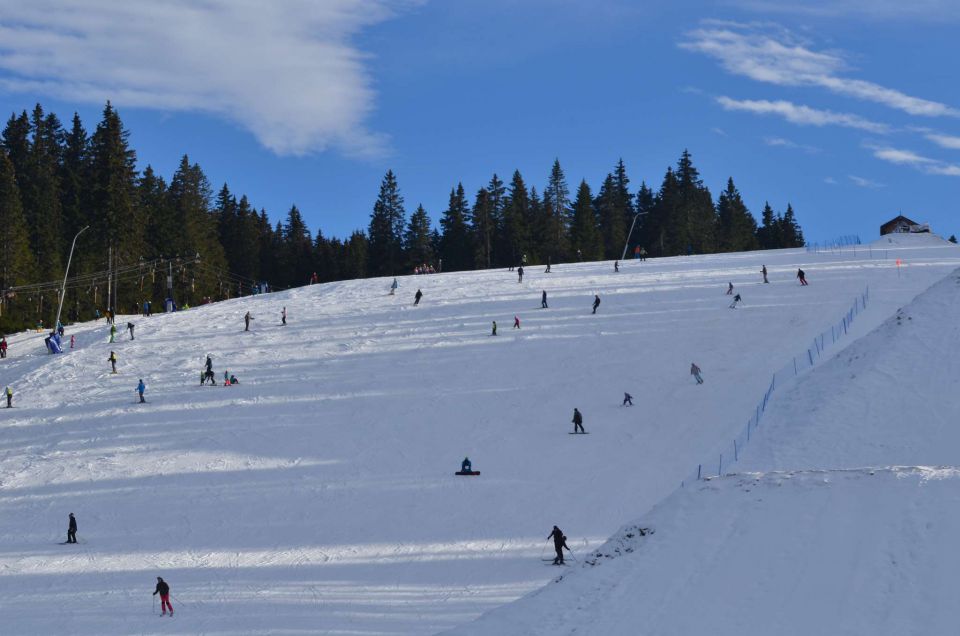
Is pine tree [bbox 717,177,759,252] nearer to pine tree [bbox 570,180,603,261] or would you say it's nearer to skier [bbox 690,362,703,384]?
pine tree [bbox 570,180,603,261]

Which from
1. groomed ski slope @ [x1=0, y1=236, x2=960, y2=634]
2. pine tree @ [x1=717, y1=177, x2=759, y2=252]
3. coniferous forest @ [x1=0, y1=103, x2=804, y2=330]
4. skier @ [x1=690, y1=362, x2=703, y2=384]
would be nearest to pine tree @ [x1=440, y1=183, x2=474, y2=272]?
coniferous forest @ [x1=0, y1=103, x2=804, y2=330]

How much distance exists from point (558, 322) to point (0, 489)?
88.6 ft

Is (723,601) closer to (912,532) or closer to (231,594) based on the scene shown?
(912,532)

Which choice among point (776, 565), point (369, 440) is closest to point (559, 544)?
point (776, 565)

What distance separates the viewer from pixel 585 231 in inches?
4210

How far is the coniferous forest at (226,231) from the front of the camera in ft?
252

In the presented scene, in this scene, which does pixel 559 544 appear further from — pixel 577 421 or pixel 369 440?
pixel 369 440

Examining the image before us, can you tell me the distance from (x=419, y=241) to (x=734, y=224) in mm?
41489

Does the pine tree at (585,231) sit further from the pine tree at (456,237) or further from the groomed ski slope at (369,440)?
the groomed ski slope at (369,440)

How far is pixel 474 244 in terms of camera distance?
104m

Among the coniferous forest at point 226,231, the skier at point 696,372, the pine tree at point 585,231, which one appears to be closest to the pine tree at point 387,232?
the coniferous forest at point 226,231

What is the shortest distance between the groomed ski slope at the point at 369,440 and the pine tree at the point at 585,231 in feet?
156

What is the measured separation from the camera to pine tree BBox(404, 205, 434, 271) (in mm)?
100963

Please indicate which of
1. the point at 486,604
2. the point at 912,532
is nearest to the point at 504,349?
the point at 486,604
